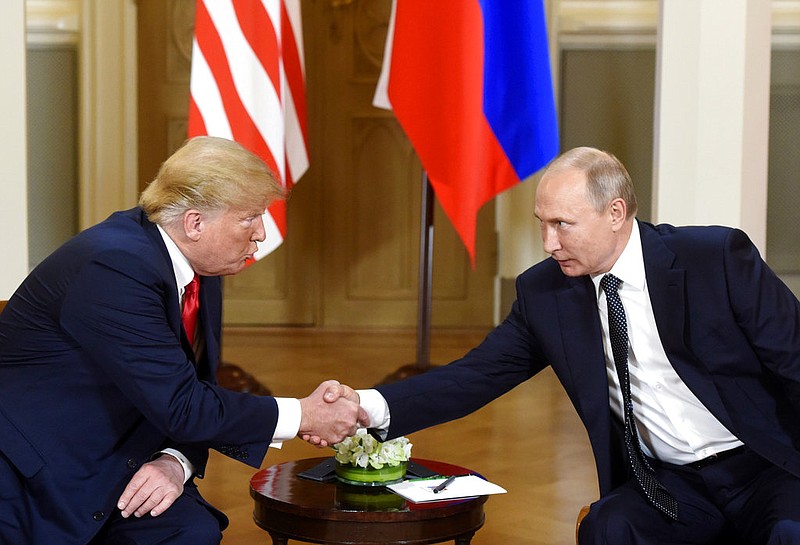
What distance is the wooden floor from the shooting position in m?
3.64

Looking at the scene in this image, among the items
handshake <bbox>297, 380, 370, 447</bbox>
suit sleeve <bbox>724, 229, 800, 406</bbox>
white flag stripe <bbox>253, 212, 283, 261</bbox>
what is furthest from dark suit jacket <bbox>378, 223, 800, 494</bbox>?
white flag stripe <bbox>253, 212, 283, 261</bbox>

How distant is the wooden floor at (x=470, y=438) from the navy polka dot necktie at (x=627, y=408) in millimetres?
967

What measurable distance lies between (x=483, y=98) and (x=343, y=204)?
9.33 feet

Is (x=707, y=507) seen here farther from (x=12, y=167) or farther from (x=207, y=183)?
(x=12, y=167)

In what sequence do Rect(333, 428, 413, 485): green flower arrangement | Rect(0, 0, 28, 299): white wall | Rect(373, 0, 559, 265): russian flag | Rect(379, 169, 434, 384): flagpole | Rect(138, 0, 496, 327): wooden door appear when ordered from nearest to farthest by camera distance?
1. Rect(333, 428, 413, 485): green flower arrangement
2. Rect(0, 0, 28, 299): white wall
3. Rect(373, 0, 559, 265): russian flag
4. Rect(379, 169, 434, 384): flagpole
5. Rect(138, 0, 496, 327): wooden door

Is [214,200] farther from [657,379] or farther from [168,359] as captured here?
[657,379]

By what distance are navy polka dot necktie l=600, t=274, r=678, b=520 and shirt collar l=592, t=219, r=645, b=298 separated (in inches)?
0.7

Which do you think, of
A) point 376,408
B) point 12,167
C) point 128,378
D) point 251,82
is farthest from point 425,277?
point 128,378

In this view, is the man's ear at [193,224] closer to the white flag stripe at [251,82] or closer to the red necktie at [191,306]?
the red necktie at [191,306]

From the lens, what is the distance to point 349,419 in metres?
2.55

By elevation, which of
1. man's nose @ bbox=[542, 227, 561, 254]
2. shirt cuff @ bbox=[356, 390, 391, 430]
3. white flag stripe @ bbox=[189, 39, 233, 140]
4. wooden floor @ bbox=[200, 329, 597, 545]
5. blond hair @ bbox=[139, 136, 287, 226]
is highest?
white flag stripe @ bbox=[189, 39, 233, 140]

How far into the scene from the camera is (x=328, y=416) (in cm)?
253

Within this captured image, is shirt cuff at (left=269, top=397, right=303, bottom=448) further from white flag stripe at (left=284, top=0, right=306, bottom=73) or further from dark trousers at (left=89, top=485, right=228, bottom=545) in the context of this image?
white flag stripe at (left=284, top=0, right=306, bottom=73)

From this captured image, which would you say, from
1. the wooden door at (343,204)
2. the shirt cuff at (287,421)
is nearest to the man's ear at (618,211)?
the shirt cuff at (287,421)
